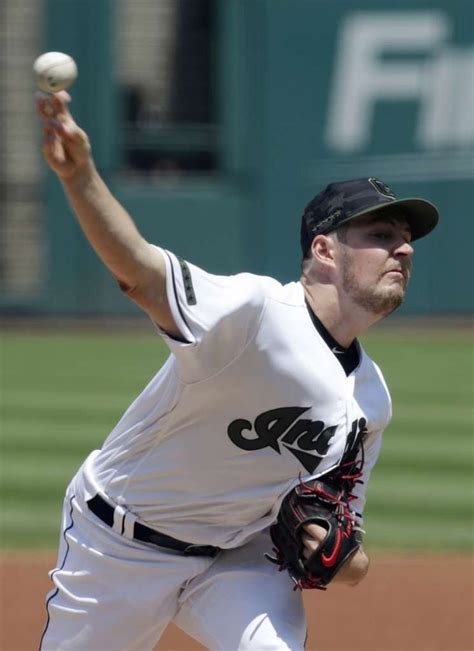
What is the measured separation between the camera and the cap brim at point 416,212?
138 inches

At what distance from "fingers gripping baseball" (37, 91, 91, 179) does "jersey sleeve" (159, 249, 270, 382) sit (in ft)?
1.24

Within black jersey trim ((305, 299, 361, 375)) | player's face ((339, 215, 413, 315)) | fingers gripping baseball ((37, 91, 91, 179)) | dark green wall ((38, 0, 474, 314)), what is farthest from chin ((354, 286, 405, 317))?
dark green wall ((38, 0, 474, 314))

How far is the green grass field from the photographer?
762 centimetres

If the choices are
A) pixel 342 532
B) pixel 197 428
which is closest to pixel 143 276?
pixel 197 428

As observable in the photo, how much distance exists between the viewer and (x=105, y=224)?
9.70 feet

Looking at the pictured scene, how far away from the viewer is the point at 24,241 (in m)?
15.8

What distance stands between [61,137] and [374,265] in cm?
102

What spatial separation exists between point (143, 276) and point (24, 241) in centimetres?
1293

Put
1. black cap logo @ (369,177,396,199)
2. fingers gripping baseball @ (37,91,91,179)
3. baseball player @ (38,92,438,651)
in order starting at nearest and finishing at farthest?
fingers gripping baseball @ (37,91,91,179) < baseball player @ (38,92,438,651) < black cap logo @ (369,177,396,199)

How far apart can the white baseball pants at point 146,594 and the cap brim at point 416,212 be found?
998mm

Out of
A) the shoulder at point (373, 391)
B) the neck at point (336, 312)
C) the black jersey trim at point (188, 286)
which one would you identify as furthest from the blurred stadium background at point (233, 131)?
the black jersey trim at point (188, 286)

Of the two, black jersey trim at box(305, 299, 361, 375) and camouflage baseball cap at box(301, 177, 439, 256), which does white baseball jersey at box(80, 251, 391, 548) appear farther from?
camouflage baseball cap at box(301, 177, 439, 256)

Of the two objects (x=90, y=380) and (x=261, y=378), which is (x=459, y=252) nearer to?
(x=90, y=380)

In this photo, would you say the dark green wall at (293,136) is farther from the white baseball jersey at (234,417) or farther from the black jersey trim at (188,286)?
the black jersey trim at (188,286)
